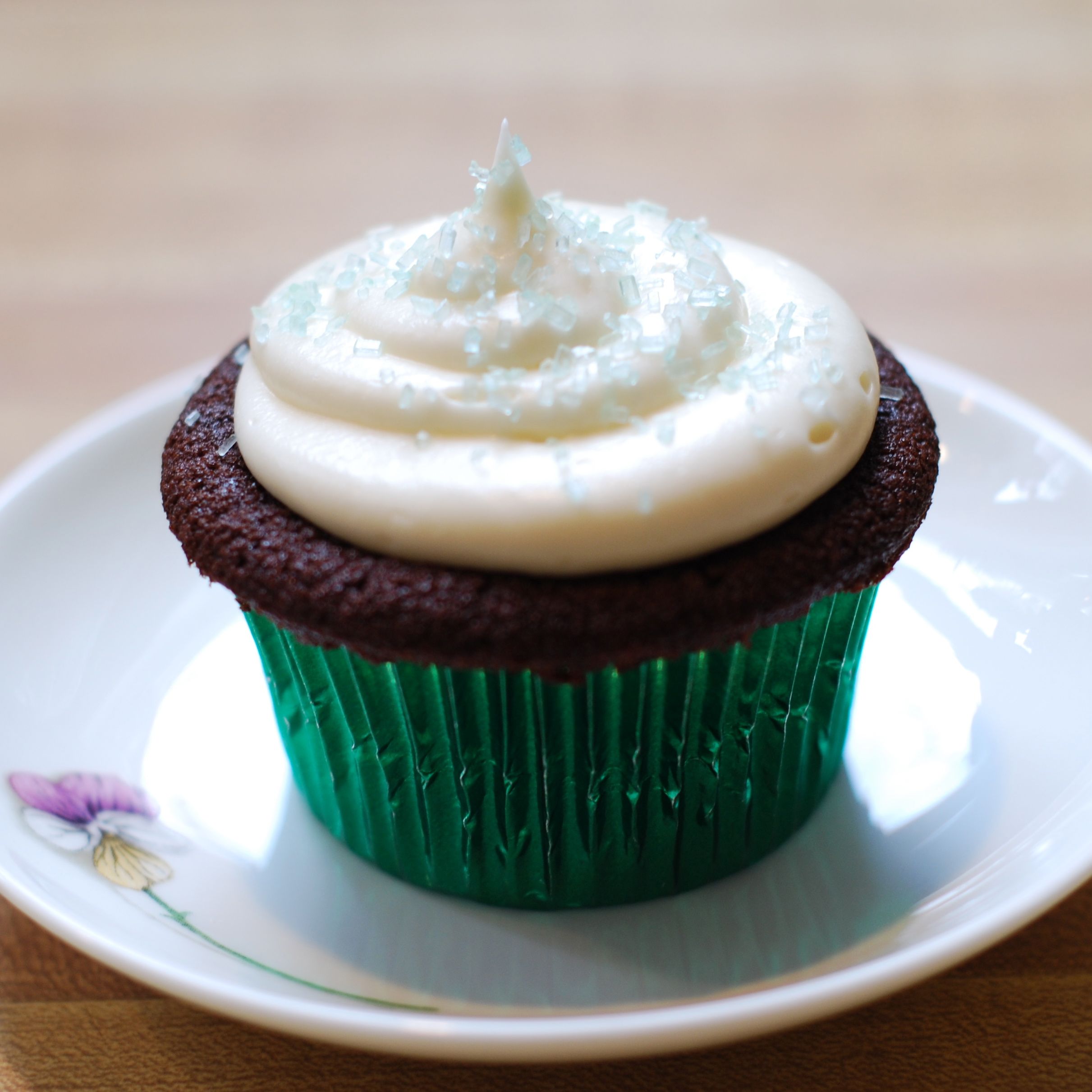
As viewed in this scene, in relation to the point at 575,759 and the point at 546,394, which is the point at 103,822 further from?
the point at 546,394

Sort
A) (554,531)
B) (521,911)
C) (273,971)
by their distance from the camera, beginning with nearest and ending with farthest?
(554,531), (273,971), (521,911)

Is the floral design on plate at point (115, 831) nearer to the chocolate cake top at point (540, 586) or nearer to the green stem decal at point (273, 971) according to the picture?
the green stem decal at point (273, 971)

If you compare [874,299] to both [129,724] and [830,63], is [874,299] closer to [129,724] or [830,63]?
[830,63]

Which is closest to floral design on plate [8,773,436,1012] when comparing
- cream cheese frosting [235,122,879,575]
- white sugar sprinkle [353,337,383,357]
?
cream cheese frosting [235,122,879,575]

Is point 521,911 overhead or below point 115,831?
below

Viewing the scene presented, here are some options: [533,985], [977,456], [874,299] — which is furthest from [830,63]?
[533,985]

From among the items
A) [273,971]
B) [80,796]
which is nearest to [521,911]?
[273,971]

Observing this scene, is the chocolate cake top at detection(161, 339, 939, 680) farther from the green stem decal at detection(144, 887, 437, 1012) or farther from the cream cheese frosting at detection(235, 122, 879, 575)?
the green stem decal at detection(144, 887, 437, 1012)
